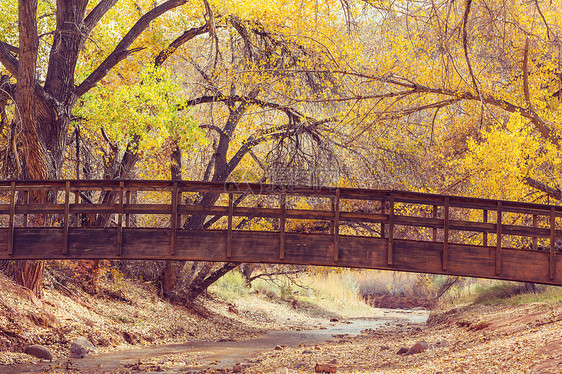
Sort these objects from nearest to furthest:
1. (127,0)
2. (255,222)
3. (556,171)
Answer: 1. (556,171)
2. (127,0)
3. (255,222)

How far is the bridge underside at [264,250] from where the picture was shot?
12516 millimetres

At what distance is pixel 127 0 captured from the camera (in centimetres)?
1928

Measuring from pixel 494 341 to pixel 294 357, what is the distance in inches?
190

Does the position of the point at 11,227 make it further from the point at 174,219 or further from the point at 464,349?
the point at 464,349

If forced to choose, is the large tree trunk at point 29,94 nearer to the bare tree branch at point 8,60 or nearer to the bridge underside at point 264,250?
the bare tree branch at point 8,60

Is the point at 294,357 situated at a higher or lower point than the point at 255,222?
lower

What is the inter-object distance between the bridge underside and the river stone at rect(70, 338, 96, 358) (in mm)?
3489

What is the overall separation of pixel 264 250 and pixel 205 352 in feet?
19.6

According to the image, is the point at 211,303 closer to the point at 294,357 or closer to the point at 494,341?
the point at 294,357

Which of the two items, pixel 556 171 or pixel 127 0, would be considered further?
pixel 127 0

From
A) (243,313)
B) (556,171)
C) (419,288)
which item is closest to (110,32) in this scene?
(556,171)

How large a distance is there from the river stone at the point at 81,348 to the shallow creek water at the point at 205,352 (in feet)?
0.79

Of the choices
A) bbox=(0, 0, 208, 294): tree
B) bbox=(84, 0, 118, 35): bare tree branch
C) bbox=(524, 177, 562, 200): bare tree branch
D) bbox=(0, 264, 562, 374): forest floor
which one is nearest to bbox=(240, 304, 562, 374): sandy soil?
bbox=(0, 264, 562, 374): forest floor

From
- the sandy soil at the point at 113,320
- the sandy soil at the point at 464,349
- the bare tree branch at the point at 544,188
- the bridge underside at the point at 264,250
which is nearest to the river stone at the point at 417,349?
the sandy soil at the point at 464,349
